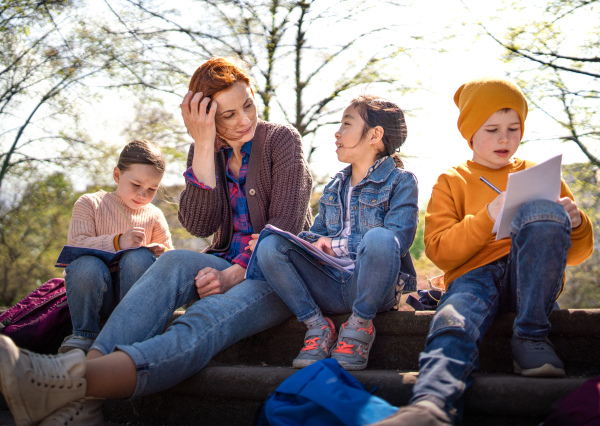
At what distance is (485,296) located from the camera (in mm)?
1880

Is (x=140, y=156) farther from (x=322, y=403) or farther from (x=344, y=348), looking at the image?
(x=322, y=403)

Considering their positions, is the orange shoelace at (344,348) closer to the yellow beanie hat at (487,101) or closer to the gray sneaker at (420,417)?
the gray sneaker at (420,417)

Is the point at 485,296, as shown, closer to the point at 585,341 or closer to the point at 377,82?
the point at 585,341

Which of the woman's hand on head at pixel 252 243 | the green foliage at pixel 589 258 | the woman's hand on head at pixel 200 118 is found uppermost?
the woman's hand on head at pixel 200 118

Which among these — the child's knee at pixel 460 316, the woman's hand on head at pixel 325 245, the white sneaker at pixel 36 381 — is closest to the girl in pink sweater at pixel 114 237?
Answer: the white sneaker at pixel 36 381

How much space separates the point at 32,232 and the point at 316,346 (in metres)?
8.56

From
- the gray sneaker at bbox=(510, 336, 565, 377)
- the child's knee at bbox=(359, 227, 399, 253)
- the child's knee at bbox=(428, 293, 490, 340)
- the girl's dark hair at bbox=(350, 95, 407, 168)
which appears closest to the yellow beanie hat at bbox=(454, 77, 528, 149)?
the girl's dark hair at bbox=(350, 95, 407, 168)

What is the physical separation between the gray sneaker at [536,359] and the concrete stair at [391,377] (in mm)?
47

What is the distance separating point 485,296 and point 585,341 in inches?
18.1

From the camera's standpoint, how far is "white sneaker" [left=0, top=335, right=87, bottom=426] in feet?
4.47

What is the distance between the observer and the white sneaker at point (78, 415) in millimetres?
1511

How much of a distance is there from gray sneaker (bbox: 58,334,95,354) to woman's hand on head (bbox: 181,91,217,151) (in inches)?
41.6

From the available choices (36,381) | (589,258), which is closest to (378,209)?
(36,381)

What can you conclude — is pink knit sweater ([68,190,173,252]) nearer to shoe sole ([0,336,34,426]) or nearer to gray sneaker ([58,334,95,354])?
gray sneaker ([58,334,95,354])
